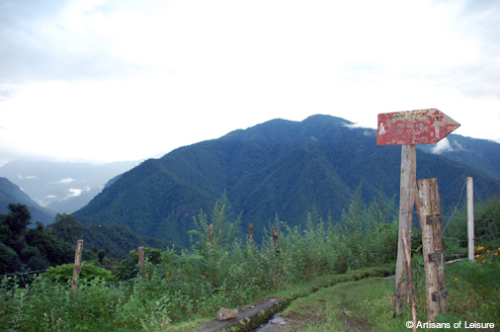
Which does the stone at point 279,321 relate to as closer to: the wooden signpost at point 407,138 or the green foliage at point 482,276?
the wooden signpost at point 407,138

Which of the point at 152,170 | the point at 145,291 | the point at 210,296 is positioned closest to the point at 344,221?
the point at 210,296

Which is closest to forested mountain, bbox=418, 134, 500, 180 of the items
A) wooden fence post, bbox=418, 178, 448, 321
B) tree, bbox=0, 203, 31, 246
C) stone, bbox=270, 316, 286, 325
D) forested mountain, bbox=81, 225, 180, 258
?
forested mountain, bbox=81, 225, 180, 258

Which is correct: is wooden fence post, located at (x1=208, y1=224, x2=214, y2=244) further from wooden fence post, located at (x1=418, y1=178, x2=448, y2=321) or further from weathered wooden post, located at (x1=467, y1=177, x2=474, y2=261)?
weathered wooden post, located at (x1=467, y1=177, x2=474, y2=261)

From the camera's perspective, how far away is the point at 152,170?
3967 inches

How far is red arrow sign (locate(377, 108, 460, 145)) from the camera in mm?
4590

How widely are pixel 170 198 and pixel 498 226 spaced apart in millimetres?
88819

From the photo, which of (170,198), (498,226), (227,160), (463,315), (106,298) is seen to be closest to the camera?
(463,315)

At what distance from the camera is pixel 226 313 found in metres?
5.27

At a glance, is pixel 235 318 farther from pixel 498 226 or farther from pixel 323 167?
pixel 323 167

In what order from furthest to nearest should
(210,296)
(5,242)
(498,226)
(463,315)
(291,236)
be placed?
(5,242)
(498,226)
(291,236)
(210,296)
(463,315)

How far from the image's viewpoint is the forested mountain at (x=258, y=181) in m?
83.0

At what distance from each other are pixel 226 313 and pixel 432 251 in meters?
3.34

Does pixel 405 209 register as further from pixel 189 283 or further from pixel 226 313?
pixel 189 283

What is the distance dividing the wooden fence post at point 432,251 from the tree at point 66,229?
41.4 metres
